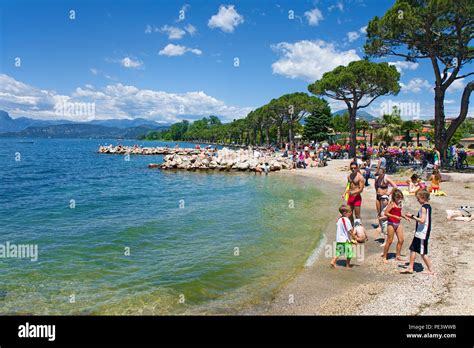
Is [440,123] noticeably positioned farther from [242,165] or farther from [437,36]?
[242,165]

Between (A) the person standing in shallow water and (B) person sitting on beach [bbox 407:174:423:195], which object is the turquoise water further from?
(B) person sitting on beach [bbox 407:174:423:195]

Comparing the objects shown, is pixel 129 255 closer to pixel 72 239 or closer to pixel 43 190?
pixel 72 239

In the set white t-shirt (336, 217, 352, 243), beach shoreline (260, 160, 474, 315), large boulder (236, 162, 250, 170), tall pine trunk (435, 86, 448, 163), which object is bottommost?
beach shoreline (260, 160, 474, 315)

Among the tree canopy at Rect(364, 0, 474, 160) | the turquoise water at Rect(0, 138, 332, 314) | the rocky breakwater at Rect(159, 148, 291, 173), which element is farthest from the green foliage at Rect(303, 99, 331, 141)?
the turquoise water at Rect(0, 138, 332, 314)

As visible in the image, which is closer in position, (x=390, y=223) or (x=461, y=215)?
(x=390, y=223)

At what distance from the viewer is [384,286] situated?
7.11 metres

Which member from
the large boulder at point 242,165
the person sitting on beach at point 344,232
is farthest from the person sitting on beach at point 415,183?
the large boulder at point 242,165

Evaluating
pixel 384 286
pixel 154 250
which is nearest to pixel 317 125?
pixel 154 250

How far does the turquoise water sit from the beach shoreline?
0.70m

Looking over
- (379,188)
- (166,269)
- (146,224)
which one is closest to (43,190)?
(146,224)

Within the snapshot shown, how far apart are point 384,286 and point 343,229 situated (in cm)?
155

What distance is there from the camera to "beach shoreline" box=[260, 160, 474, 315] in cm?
609
